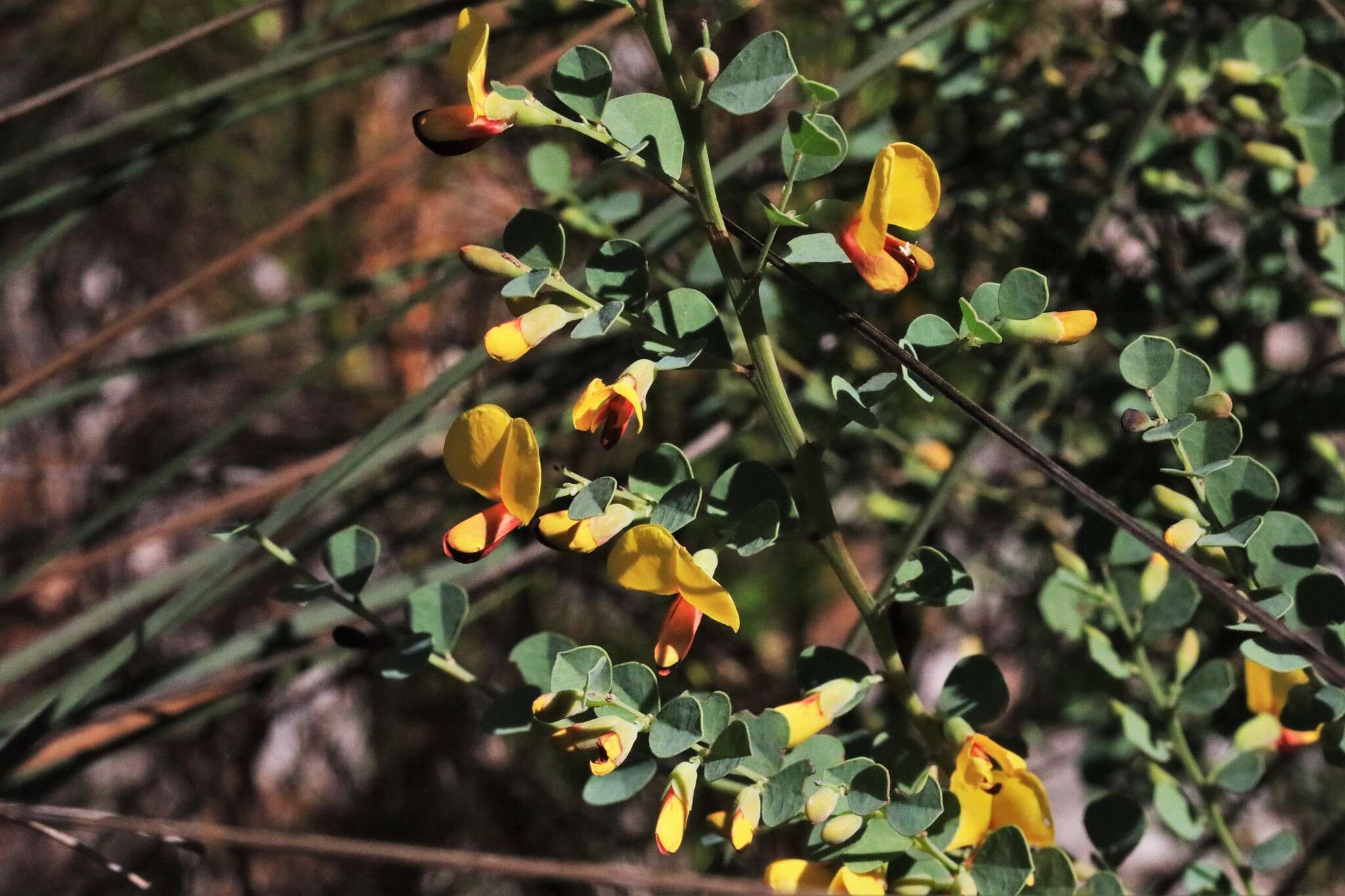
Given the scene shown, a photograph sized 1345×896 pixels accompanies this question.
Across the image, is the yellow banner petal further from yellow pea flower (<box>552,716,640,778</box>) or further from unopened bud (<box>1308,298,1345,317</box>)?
unopened bud (<box>1308,298,1345,317</box>)

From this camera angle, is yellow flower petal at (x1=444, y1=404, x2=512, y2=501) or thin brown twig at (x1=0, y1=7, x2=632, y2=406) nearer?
yellow flower petal at (x1=444, y1=404, x2=512, y2=501)

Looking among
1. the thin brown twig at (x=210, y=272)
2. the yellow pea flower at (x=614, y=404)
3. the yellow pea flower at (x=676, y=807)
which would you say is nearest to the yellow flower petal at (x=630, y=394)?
the yellow pea flower at (x=614, y=404)

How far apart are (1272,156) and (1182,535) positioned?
265 mm

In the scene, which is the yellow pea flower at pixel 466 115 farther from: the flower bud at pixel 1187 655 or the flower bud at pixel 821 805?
the flower bud at pixel 1187 655

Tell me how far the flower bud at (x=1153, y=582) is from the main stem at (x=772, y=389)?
133 millimetres

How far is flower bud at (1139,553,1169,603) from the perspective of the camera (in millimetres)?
437

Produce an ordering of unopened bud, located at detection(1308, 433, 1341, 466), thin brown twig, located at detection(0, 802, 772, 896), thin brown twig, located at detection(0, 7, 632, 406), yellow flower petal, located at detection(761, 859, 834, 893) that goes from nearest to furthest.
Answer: thin brown twig, located at detection(0, 802, 772, 896) < yellow flower petal, located at detection(761, 859, 834, 893) < unopened bud, located at detection(1308, 433, 1341, 466) < thin brown twig, located at detection(0, 7, 632, 406)

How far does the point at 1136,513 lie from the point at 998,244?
28 cm

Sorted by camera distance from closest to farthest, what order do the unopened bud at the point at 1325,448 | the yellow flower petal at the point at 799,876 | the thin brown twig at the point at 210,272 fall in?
the yellow flower petal at the point at 799,876
the unopened bud at the point at 1325,448
the thin brown twig at the point at 210,272

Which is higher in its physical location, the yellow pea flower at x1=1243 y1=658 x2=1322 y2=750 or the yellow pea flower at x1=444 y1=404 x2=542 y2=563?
the yellow pea flower at x1=444 y1=404 x2=542 y2=563

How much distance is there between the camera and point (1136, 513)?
0.49m

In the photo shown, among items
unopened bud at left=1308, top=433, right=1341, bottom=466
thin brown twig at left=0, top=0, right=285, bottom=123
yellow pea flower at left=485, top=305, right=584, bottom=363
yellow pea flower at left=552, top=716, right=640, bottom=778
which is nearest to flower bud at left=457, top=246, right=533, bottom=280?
yellow pea flower at left=485, top=305, right=584, bottom=363

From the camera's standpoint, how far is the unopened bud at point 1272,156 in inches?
19.9

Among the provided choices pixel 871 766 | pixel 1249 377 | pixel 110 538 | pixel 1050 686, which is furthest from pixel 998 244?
pixel 110 538
